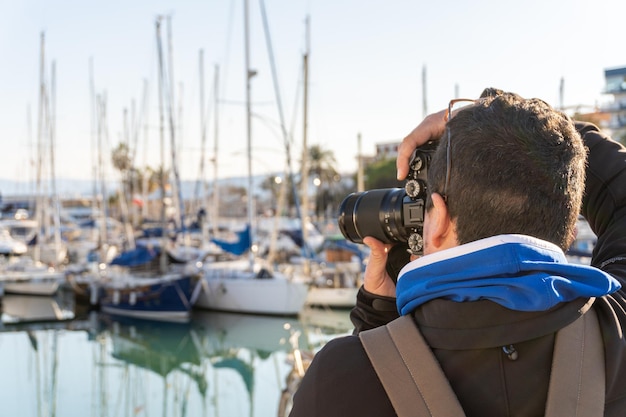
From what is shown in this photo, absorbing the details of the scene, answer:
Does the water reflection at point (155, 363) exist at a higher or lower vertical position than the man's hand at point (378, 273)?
lower

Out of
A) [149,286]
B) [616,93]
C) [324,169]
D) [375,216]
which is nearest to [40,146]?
[149,286]

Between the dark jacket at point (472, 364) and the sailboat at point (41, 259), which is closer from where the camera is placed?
the dark jacket at point (472, 364)

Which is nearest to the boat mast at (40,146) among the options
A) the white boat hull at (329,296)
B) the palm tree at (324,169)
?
the white boat hull at (329,296)

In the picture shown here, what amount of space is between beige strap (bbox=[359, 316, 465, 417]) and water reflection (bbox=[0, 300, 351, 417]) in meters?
8.46

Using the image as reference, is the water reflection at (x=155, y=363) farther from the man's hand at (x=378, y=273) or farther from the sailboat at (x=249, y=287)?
the man's hand at (x=378, y=273)

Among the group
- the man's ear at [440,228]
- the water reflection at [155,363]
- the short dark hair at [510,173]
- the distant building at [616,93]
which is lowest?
the water reflection at [155,363]

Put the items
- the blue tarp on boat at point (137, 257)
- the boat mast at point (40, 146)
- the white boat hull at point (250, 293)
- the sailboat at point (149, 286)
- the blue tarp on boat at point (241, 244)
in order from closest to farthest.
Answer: the white boat hull at point (250, 293) → the sailboat at point (149, 286) → the blue tarp on boat at point (241, 244) → the blue tarp on boat at point (137, 257) → the boat mast at point (40, 146)

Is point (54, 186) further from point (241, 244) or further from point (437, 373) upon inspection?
point (437, 373)

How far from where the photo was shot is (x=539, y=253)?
3.22ft

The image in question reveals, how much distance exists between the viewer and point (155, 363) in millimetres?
14133

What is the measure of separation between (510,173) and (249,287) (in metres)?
17.1

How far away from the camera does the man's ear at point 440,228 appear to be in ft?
3.46

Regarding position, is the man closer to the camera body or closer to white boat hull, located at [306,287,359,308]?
the camera body

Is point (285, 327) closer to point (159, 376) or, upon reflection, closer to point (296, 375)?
point (159, 376)
